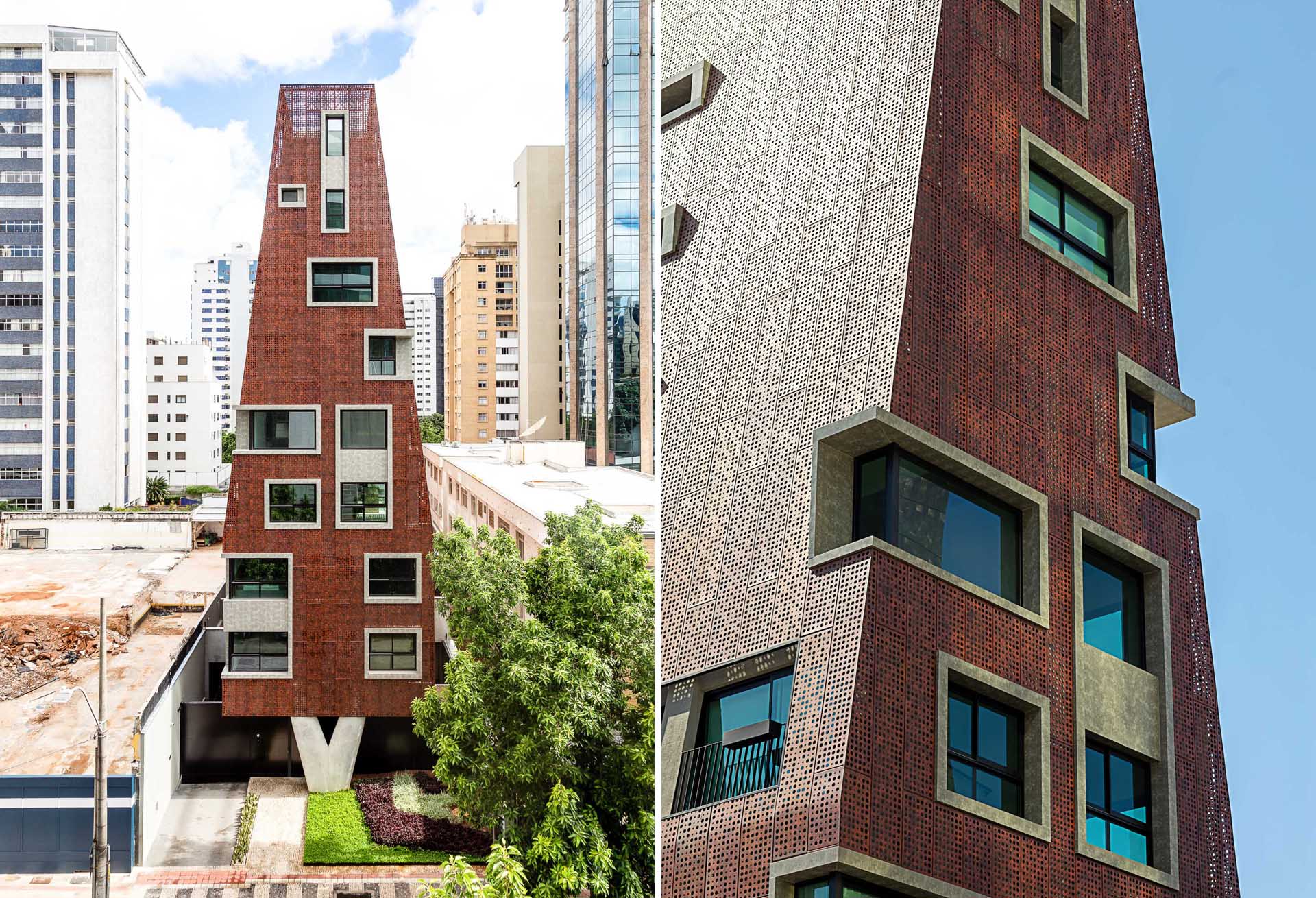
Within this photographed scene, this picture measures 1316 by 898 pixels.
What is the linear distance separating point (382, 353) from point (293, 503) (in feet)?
10.4

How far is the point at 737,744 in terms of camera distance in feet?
22.1

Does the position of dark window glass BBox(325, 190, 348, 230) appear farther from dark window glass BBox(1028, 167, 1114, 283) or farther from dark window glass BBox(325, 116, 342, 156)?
dark window glass BBox(1028, 167, 1114, 283)

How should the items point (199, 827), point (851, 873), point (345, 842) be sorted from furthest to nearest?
point (199, 827) → point (345, 842) → point (851, 873)

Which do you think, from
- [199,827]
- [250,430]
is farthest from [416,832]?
[250,430]

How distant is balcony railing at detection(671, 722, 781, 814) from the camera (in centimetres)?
643

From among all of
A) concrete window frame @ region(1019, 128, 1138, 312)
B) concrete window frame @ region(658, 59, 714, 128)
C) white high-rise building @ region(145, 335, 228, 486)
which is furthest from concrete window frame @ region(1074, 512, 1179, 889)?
white high-rise building @ region(145, 335, 228, 486)

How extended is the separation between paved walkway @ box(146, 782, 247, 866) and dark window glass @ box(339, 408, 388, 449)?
691 cm

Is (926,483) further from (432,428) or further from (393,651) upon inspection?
(432,428)

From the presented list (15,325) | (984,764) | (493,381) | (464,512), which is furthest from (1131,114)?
(493,381)

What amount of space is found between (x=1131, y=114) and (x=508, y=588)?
825 cm

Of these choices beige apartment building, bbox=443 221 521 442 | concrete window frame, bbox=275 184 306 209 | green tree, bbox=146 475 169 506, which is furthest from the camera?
beige apartment building, bbox=443 221 521 442

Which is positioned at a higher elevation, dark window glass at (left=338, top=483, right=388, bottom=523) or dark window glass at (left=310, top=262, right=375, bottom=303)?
dark window glass at (left=310, top=262, right=375, bottom=303)

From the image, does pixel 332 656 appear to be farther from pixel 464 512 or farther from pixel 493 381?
pixel 493 381

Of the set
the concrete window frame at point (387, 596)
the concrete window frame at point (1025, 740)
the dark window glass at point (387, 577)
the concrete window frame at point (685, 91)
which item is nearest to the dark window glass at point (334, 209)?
the concrete window frame at point (387, 596)
